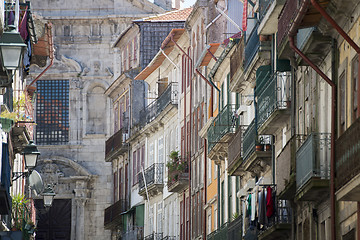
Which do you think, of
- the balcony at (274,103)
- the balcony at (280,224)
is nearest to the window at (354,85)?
the balcony at (274,103)

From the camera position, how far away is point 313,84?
78.1ft

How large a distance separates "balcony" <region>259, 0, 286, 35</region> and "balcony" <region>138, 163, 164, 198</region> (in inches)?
864

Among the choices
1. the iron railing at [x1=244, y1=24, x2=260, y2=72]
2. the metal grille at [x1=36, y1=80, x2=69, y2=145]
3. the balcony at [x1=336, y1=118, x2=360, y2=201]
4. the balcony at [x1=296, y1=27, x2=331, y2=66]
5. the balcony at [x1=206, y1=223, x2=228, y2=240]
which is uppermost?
the metal grille at [x1=36, y1=80, x2=69, y2=145]

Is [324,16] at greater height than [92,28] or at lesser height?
lesser

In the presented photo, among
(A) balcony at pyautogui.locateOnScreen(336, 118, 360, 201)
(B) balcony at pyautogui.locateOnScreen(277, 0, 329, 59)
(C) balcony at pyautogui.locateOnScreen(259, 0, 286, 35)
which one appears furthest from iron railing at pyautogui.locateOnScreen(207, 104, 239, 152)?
(A) balcony at pyautogui.locateOnScreen(336, 118, 360, 201)

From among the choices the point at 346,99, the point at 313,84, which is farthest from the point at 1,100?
the point at 346,99

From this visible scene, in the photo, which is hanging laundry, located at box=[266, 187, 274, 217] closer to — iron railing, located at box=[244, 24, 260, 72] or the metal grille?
iron railing, located at box=[244, 24, 260, 72]

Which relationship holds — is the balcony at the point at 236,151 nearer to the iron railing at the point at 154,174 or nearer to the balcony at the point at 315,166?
the balcony at the point at 315,166

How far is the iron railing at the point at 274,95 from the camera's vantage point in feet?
87.5

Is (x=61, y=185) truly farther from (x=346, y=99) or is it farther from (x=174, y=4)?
(x=346, y=99)

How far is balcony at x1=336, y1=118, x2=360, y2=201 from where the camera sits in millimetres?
17391

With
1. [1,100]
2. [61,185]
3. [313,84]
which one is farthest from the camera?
[61,185]

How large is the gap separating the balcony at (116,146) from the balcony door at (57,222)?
552cm

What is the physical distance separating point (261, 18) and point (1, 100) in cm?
680
